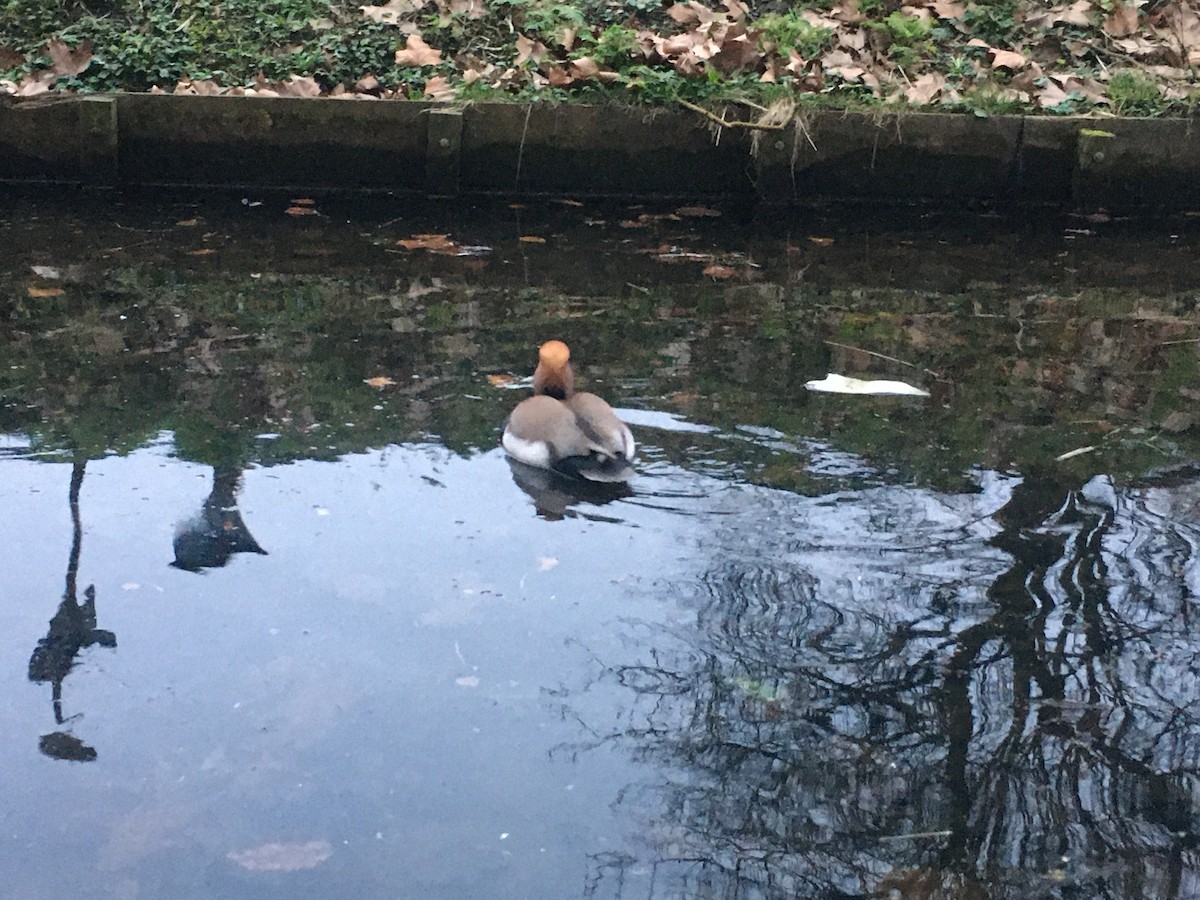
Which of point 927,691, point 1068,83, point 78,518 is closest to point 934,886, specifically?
point 927,691

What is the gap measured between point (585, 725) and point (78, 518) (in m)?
2.08

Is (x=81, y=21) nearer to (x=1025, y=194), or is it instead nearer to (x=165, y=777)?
(x=1025, y=194)

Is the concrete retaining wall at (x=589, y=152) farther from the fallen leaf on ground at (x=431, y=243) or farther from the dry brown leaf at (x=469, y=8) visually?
the dry brown leaf at (x=469, y=8)

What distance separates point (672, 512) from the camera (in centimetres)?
458

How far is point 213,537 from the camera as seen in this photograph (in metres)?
4.38

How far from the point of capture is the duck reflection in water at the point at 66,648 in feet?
10.9

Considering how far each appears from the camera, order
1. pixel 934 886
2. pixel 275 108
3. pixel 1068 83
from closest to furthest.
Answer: pixel 934 886 < pixel 275 108 < pixel 1068 83

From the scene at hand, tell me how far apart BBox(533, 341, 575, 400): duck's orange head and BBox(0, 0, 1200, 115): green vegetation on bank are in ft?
14.7

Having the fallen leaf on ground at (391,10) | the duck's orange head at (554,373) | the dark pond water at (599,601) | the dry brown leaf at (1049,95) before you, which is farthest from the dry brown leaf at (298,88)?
the duck's orange head at (554,373)

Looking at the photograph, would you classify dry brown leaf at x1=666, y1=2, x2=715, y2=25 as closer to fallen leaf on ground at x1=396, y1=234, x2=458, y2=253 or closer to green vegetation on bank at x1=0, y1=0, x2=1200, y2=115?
green vegetation on bank at x1=0, y1=0, x2=1200, y2=115

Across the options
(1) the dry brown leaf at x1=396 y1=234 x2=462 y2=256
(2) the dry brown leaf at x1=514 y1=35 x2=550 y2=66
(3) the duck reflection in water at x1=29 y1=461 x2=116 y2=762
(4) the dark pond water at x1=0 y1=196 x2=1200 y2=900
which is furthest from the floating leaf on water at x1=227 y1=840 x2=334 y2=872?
(2) the dry brown leaf at x1=514 y1=35 x2=550 y2=66

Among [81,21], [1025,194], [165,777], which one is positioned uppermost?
[81,21]

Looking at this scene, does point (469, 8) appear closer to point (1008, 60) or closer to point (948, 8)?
point (948, 8)

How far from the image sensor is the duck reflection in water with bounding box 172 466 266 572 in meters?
4.25
